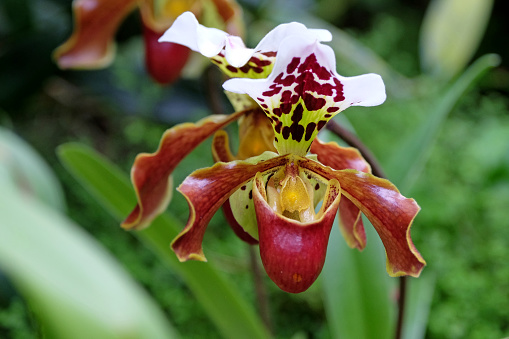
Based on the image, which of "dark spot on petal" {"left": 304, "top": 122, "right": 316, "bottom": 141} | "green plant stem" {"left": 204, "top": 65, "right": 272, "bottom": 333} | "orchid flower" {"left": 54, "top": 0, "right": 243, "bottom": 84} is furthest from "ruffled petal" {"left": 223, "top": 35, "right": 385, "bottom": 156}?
"orchid flower" {"left": 54, "top": 0, "right": 243, "bottom": 84}

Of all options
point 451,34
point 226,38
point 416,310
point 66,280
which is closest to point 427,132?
point 416,310

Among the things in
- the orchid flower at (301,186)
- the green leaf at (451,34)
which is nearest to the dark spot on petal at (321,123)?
the orchid flower at (301,186)

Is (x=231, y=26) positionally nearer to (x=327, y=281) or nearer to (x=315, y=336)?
(x=327, y=281)

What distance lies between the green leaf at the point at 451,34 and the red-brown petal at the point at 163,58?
0.86 m

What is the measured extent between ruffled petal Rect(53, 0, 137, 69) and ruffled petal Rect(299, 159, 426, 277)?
639mm

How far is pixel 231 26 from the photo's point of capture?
881 millimetres

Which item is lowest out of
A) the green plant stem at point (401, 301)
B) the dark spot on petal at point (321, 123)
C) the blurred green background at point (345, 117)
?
the blurred green background at point (345, 117)

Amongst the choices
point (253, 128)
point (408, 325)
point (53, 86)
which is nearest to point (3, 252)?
point (253, 128)

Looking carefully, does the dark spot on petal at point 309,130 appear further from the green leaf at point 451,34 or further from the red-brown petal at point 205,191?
the green leaf at point 451,34

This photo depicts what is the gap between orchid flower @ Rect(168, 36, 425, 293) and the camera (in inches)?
16.8

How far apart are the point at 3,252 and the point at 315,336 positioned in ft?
2.88

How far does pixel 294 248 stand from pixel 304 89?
0.13 m

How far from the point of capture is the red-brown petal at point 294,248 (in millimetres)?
439

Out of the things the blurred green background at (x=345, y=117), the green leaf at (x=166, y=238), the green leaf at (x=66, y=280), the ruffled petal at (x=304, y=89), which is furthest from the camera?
the blurred green background at (x=345, y=117)
